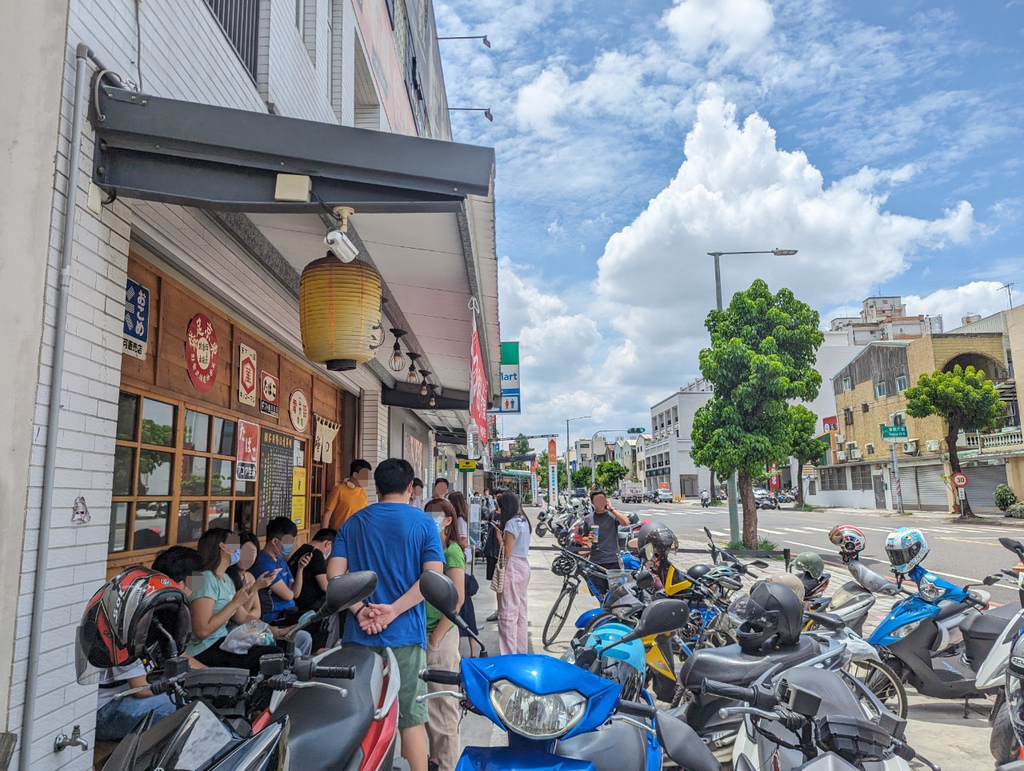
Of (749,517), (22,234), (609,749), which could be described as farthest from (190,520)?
(749,517)

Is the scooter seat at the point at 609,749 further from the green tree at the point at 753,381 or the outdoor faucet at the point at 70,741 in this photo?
the green tree at the point at 753,381

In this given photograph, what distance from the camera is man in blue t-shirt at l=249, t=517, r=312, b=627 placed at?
5070 millimetres

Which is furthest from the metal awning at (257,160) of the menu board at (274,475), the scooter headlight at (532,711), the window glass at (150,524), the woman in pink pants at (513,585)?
the menu board at (274,475)

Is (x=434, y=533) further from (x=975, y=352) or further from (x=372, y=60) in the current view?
(x=975, y=352)

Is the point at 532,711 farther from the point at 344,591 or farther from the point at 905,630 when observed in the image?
the point at 905,630

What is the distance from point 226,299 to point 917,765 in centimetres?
567

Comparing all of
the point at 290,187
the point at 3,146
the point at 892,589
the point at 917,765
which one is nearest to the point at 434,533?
the point at 290,187

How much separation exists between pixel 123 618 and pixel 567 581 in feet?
19.0

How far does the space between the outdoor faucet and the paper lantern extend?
2.18m

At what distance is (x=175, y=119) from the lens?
3.25 m

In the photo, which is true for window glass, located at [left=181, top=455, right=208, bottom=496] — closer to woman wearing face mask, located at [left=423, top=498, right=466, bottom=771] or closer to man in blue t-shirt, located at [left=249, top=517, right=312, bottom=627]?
man in blue t-shirt, located at [left=249, top=517, right=312, bottom=627]

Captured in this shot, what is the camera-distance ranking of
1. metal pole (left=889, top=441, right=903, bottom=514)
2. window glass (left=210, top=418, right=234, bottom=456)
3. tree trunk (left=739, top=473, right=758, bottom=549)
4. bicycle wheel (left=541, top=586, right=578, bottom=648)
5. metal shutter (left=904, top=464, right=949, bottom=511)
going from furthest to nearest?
metal shutter (left=904, top=464, right=949, bottom=511) → metal pole (left=889, top=441, right=903, bottom=514) → tree trunk (left=739, top=473, right=758, bottom=549) → bicycle wheel (left=541, top=586, right=578, bottom=648) → window glass (left=210, top=418, right=234, bottom=456)

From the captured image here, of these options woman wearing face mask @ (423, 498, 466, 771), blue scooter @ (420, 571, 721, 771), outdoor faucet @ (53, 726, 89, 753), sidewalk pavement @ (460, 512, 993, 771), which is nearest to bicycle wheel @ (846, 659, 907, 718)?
sidewalk pavement @ (460, 512, 993, 771)

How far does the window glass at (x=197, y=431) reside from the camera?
5.09 metres
